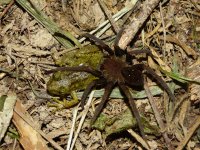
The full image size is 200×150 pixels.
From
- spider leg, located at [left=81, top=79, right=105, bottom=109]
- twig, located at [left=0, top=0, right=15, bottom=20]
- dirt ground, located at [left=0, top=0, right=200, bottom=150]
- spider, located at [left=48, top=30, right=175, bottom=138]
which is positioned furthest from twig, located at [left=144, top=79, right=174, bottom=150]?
twig, located at [left=0, top=0, right=15, bottom=20]

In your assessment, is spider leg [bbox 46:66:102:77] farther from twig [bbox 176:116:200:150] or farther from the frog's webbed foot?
twig [bbox 176:116:200:150]

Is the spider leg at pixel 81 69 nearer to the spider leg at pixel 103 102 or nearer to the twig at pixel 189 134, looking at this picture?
the spider leg at pixel 103 102

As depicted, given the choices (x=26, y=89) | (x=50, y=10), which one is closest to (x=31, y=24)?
(x=50, y=10)

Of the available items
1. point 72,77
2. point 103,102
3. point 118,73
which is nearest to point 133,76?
point 118,73

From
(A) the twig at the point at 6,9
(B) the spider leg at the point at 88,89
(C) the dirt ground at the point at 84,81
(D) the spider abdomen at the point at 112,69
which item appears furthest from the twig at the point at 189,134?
(A) the twig at the point at 6,9

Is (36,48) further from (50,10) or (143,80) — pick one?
(143,80)
